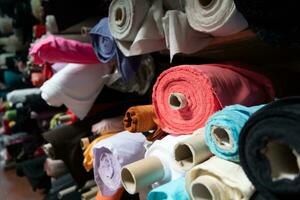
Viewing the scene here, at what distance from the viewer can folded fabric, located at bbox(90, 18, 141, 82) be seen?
801 millimetres

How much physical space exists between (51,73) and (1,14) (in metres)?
1.10

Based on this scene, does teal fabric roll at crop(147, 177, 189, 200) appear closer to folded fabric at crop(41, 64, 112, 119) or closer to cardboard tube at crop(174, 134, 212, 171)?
cardboard tube at crop(174, 134, 212, 171)

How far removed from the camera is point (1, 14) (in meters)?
2.00

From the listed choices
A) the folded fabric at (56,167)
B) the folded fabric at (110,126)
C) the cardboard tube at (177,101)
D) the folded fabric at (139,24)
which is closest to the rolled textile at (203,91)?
the cardboard tube at (177,101)

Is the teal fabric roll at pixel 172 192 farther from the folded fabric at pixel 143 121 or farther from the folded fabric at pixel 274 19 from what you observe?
the folded fabric at pixel 274 19

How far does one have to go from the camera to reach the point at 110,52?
83cm

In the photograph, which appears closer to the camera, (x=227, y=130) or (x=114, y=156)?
(x=227, y=130)

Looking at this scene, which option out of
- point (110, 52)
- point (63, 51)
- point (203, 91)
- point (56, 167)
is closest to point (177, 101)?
point (203, 91)

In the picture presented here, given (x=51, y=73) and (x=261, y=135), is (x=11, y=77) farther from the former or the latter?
(x=261, y=135)

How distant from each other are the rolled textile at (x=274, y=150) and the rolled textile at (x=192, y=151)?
114 millimetres

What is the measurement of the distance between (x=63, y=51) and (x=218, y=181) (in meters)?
0.63

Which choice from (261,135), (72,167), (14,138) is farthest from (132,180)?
(14,138)

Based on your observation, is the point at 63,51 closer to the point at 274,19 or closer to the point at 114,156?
the point at 114,156

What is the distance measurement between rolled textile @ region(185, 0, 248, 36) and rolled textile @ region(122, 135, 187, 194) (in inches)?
8.5
